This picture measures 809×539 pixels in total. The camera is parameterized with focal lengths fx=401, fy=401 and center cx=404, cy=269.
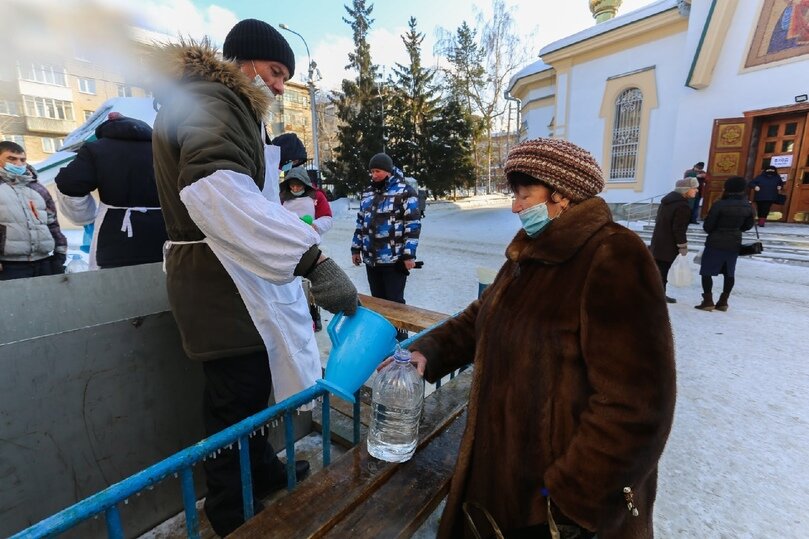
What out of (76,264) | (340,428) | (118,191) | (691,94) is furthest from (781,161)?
(76,264)

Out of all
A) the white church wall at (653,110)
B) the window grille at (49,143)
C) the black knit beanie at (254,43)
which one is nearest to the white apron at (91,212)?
the window grille at (49,143)

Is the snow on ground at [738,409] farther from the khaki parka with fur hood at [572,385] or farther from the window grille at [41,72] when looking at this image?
the window grille at [41,72]

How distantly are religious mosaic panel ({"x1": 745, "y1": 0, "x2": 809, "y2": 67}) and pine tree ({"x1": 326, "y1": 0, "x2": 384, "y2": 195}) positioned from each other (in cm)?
1433

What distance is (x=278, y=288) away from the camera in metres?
1.62

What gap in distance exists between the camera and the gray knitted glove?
1380 millimetres

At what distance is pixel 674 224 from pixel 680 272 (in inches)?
35.5

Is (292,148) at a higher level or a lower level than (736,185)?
higher

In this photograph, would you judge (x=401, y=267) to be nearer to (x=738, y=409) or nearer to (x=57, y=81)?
(x=738, y=409)

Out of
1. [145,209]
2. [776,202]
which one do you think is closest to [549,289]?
[145,209]

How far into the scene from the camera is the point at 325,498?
132 centimetres

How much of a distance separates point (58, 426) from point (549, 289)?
6.58 feet

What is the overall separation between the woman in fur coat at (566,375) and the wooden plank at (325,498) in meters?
0.31

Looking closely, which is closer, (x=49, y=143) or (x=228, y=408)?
(x=228, y=408)

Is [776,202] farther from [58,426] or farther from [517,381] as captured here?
[58,426]
